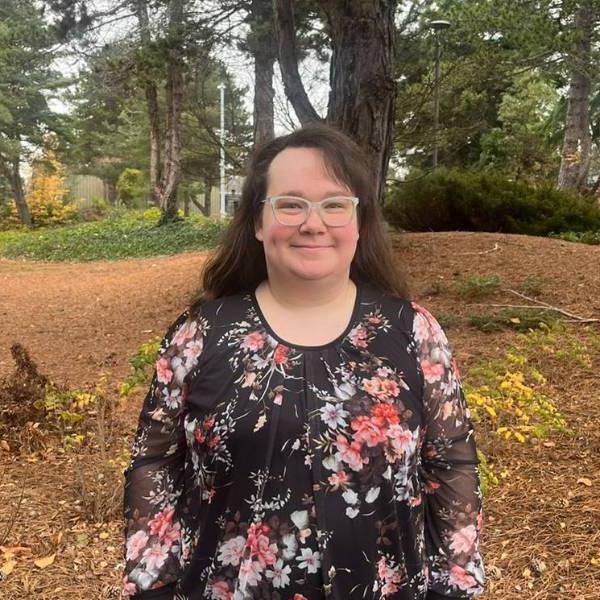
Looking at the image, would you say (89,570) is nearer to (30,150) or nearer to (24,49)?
(24,49)

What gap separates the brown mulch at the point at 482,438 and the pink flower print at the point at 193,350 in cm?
134

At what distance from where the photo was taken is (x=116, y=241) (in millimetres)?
16688

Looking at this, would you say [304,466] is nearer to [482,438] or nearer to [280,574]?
[280,574]

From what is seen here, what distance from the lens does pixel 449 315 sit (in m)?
5.55

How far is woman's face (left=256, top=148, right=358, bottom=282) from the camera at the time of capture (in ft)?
4.26

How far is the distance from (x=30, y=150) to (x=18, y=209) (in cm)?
229

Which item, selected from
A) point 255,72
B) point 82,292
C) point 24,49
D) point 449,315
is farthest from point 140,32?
point 24,49

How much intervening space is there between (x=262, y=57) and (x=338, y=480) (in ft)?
37.3

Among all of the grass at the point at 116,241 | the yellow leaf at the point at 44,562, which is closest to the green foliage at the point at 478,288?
the yellow leaf at the point at 44,562

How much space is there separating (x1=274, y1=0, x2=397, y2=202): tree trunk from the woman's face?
13.5ft

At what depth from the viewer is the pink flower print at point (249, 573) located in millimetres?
1255

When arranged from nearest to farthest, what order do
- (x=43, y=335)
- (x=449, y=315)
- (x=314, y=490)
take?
(x=314, y=490), (x=449, y=315), (x=43, y=335)

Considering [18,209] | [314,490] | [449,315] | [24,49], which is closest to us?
[314,490]

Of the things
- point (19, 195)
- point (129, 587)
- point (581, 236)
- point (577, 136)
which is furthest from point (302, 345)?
point (19, 195)
